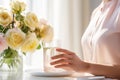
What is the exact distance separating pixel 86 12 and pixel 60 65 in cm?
121

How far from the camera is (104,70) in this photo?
135 centimetres

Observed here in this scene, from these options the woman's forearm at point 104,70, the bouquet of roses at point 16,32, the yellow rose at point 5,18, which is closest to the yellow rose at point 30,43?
the bouquet of roses at point 16,32

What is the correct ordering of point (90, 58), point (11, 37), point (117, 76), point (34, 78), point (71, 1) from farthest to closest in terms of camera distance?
point (71, 1) < point (90, 58) < point (117, 76) < point (34, 78) < point (11, 37)

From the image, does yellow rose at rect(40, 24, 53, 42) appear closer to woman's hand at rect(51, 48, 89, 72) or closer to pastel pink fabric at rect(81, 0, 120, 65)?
woman's hand at rect(51, 48, 89, 72)

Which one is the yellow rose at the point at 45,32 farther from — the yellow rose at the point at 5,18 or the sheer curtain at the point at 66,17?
the sheer curtain at the point at 66,17

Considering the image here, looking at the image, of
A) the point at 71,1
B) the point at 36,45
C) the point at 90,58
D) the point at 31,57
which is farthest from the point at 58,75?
the point at 71,1

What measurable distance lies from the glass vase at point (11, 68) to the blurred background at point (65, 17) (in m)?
1.04

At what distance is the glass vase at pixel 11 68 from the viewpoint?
112 cm

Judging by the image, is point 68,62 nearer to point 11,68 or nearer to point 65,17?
point 11,68

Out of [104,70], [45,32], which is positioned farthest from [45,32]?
[104,70]

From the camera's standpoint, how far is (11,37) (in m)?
1.07

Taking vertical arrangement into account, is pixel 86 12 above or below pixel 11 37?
above

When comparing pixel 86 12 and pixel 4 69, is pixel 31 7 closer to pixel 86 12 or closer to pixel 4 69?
pixel 86 12

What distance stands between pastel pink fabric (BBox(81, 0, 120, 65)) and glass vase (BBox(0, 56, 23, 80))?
0.50m
